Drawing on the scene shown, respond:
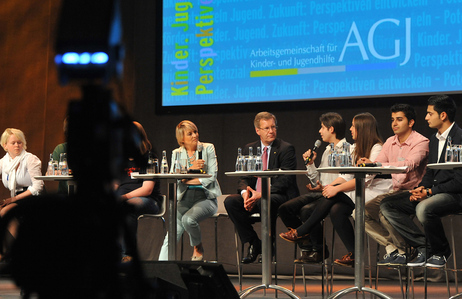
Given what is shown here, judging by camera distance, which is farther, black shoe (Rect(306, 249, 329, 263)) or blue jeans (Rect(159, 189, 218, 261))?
blue jeans (Rect(159, 189, 218, 261))

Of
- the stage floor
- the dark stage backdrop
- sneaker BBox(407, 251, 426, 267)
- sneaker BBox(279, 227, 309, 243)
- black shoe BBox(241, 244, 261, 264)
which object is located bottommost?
the stage floor

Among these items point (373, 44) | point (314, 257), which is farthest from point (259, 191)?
point (373, 44)

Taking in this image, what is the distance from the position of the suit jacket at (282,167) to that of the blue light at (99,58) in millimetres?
3883

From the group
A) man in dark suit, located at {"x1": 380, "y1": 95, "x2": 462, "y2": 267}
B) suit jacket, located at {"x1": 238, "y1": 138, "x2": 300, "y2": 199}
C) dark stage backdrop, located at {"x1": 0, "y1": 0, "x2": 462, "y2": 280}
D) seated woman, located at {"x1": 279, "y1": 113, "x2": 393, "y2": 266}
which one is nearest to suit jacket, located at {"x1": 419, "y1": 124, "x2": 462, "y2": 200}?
man in dark suit, located at {"x1": 380, "y1": 95, "x2": 462, "y2": 267}

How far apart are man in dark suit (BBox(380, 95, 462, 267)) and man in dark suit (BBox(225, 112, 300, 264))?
849 mm

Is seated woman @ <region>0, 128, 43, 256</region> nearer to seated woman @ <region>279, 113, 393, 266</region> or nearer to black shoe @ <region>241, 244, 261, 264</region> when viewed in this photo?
black shoe @ <region>241, 244, 261, 264</region>

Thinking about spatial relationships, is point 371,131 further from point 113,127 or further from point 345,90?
point 113,127

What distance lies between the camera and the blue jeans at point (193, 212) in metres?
4.74

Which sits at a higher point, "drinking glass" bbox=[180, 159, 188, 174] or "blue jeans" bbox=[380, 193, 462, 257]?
"drinking glass" bbox=[180, 159, 188, 174]

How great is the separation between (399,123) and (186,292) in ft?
9.19

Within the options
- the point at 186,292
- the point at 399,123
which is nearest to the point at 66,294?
the point at 186,292

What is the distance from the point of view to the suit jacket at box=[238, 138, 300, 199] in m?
4.52

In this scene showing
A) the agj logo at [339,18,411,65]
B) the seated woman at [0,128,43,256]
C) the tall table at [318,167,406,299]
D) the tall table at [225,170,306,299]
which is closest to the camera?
the tall table at [318,167,406,299]

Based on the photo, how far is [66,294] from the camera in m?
0.78
